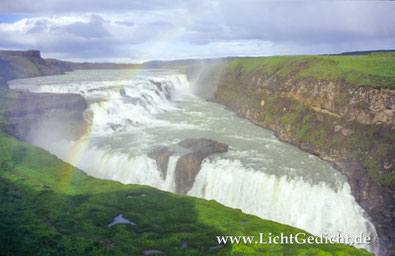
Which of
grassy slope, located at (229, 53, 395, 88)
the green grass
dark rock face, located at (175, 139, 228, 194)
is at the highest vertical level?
grassy slope, located at (229, 53, 395, 88)

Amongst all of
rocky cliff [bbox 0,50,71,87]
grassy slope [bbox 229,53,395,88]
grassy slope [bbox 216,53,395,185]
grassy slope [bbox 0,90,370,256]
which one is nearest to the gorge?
grassy slope [bbox 216,53,395,185]

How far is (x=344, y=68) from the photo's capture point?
4656 cm

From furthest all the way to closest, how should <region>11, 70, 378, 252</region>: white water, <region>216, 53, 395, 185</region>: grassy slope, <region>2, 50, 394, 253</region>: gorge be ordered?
<region>216, 53, 395, 185</region>: grassy slope
<region>2, 50, 394, 253</region>: gorge
<region>11, 70, 378, 252</region>: white water

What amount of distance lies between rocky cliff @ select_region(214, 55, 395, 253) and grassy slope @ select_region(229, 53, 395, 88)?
0.11 m

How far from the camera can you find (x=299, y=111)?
153 feet

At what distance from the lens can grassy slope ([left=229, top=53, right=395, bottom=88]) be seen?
1561 inches

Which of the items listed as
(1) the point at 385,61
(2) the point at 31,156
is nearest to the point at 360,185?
(1) the point at 385,61

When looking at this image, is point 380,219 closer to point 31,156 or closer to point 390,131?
point 390,131

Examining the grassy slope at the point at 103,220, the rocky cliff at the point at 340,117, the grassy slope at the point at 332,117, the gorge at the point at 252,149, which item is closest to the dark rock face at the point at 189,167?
the gorge at the point at 252,149

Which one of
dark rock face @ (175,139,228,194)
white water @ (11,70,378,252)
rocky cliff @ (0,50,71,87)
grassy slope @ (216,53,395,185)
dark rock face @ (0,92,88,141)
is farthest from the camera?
rocky cliff @ (0,50,71,87)

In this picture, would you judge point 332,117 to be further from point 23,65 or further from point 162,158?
point 23,65

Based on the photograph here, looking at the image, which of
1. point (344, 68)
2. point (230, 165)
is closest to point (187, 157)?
point (230, 165)

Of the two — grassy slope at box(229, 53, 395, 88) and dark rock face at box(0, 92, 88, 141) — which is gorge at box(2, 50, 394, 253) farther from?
grassy slope at box(229, 53, 395, 88)

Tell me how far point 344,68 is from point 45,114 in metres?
44.7
